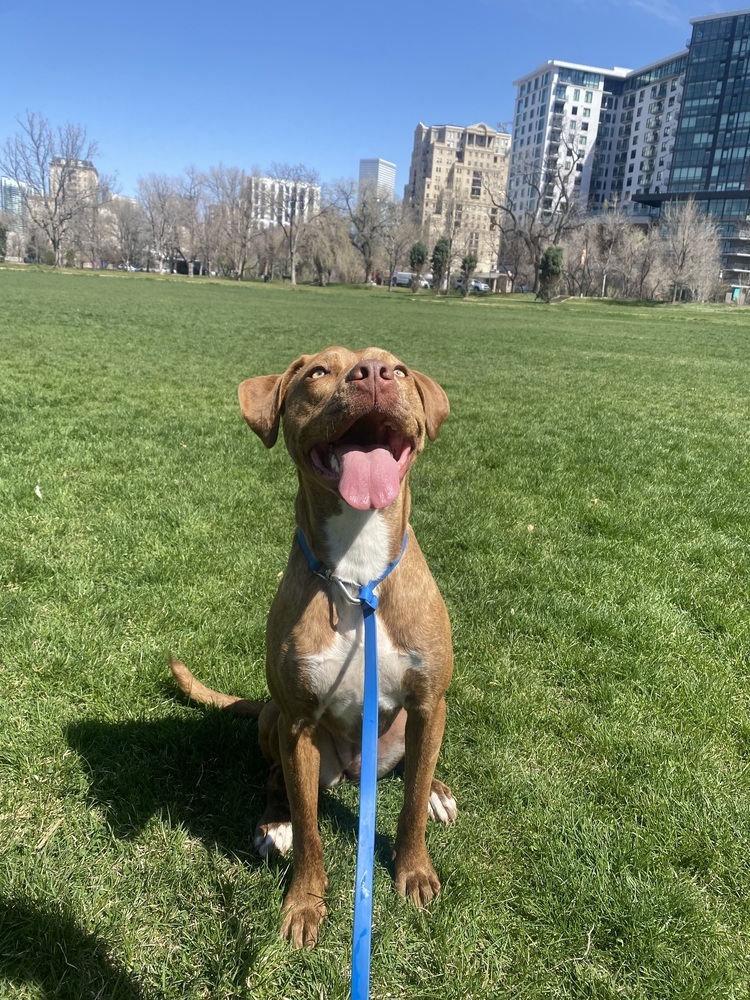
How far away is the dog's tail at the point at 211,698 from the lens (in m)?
3.09

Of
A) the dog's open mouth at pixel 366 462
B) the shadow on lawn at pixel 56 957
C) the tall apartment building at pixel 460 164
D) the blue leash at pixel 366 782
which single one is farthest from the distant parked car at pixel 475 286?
the shadow on lawn at pixel 56 957

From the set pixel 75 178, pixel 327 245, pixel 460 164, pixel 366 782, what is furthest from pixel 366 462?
pixel 460 164

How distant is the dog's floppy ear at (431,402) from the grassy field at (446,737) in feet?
5.26

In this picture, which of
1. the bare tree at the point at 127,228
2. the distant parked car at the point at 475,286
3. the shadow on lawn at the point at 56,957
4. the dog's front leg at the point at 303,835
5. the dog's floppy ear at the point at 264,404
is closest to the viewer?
the shadow on lawn at the point at 56,957

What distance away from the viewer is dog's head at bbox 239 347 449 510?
203 centimetres

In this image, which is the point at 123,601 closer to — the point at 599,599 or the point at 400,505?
the point at 400,505

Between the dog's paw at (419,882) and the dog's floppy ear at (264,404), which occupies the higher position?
the dog's floppy ear at (264,404)

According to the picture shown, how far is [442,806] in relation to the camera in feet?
8.66

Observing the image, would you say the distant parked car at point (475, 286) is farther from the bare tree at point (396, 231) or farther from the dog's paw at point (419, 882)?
the dog's paw at point (419, 882)

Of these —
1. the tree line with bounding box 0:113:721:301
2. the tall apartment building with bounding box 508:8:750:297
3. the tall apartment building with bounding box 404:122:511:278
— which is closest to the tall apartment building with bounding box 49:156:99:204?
the tree line with bounding box 0:113:721:301

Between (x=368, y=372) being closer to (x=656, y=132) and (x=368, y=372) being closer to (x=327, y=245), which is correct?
(x=327, y=245)

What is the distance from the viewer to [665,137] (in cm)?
11175

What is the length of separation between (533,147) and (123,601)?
514 feet

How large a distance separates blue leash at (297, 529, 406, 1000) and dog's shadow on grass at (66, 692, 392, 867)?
0.80 metres
